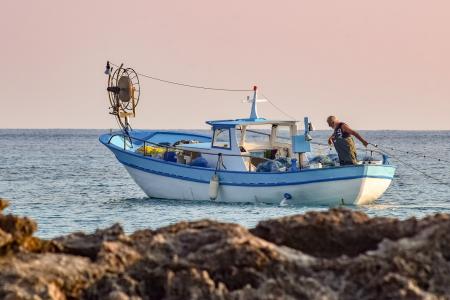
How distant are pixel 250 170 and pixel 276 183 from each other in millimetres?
1490

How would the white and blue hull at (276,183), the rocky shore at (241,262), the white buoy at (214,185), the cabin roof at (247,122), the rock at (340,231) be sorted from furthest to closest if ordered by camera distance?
the cabin roof at (247,122), the white buoy at (214,185), the white and blue hull at (276,183), the rock at (340,231), the rocky shore at (241,262)

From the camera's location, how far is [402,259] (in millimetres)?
6750

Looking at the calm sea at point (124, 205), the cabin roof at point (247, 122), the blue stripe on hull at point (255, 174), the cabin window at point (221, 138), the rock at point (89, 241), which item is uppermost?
the cabin roof at point (247, 122)

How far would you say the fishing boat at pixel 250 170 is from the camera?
26.5 meters

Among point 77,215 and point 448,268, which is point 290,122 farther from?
point 448,268

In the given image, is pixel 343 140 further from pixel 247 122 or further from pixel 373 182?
pixel 247 122

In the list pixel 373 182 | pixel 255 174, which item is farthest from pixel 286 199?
pixel 373 182

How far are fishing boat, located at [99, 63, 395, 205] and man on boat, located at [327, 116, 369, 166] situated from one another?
328 millimetres

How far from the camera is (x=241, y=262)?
6867 mm

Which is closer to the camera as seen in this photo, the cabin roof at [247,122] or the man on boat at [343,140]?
the man on boat at [343,140]

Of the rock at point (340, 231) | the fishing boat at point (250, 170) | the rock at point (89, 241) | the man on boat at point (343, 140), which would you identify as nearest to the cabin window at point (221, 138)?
the fishing boat at point (250, 170)

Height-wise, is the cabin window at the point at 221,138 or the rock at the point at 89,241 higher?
the rock at the point at 89,241

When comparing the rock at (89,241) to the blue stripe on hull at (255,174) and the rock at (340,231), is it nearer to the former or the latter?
the rock at (340,231)

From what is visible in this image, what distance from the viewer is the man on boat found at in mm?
25172
